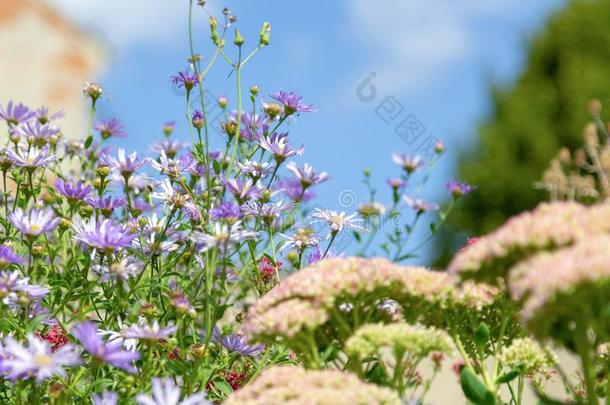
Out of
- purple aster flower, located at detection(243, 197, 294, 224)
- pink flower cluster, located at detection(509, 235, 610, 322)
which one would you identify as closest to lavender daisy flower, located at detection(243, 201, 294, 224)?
purple aster flower, located at detection(243, 197, 294, 224)

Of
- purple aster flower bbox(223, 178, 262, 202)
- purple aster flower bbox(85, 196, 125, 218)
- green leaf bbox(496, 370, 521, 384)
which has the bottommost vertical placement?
green leaf bbox(496, 370, 521, 384)

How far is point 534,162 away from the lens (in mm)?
13164

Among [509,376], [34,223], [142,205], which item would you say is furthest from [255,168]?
[509,376]

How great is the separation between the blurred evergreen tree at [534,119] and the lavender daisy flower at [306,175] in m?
10.4

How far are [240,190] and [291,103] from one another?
36 centimetres

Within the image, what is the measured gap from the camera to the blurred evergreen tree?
13.1 metres

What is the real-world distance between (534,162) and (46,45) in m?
7.60

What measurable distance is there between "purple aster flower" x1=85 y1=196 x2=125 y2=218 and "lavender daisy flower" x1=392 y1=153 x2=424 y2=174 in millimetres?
1331

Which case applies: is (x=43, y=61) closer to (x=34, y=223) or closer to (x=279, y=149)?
(x=279, y=149)

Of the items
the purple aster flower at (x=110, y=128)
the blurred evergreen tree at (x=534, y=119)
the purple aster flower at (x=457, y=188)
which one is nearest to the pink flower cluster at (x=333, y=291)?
the purple aster flower at (x=457, y=188)

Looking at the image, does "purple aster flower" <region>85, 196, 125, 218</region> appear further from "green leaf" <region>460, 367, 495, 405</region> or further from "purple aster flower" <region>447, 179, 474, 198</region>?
"purple aster flower" <region>447, 179, 474, 198</region>

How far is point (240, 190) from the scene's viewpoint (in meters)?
2.64

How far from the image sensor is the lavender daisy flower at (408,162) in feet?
11.9

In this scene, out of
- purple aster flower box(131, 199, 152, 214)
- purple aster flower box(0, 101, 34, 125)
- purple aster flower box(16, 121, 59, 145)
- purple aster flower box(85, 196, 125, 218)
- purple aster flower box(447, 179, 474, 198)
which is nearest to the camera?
purple aster flower box(85, 196, 125, 218)
